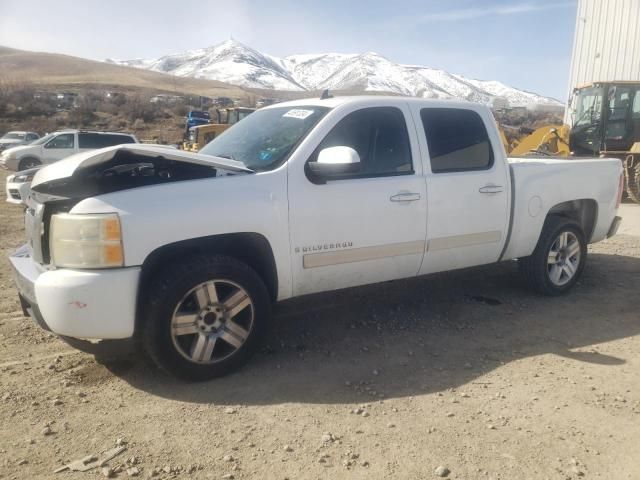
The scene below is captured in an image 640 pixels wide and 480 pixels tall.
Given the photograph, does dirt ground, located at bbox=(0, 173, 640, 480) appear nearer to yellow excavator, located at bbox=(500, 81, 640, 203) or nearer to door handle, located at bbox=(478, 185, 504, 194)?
door handle, located at bbox=(478, 185, 504, 194)

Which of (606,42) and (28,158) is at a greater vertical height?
(606,42)

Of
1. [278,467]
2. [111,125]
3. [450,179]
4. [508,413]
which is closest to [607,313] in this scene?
[450,179]

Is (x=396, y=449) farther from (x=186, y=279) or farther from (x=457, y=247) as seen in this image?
(x=457, y=247)

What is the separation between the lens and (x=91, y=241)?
10.3 feet

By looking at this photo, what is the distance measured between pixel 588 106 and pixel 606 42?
27.5ft

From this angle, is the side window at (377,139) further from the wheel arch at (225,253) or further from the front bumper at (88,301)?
the front bumper at (88,301)

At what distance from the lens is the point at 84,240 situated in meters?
3.14

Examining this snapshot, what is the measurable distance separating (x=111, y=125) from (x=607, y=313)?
43488mm

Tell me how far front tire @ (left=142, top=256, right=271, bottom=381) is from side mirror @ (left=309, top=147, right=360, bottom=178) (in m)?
0.84

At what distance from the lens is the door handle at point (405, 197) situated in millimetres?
4136

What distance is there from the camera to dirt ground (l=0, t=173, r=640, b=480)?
2.76 meters

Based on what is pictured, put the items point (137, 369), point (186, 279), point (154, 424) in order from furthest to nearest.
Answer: point (137, 369), point (186, 279), point (154, 424)

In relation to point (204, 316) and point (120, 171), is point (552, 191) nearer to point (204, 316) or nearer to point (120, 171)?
point (204, 316)

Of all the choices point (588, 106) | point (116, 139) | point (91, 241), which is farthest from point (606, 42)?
point (91, 241)
